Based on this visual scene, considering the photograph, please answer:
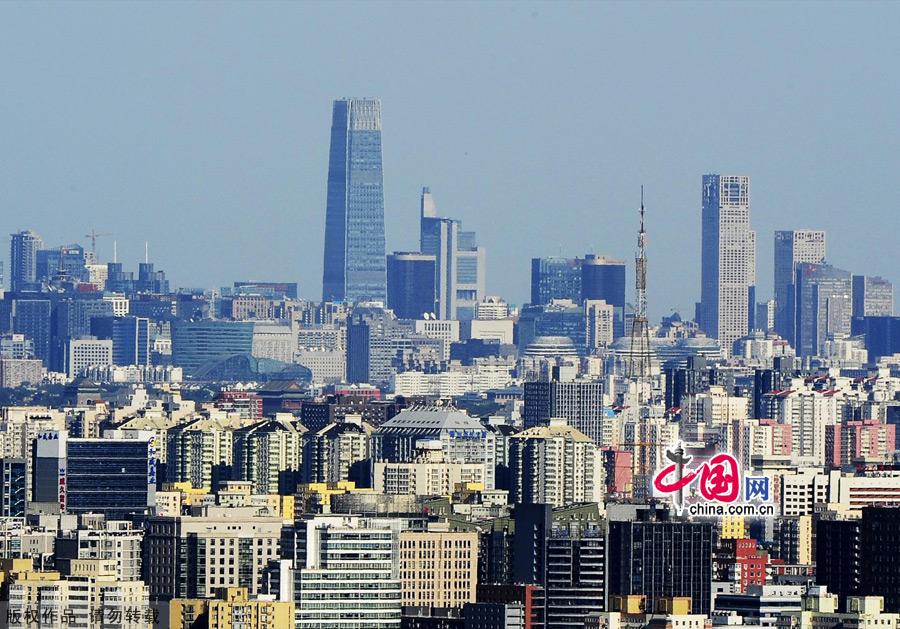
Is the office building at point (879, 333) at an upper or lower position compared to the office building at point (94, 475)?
upper

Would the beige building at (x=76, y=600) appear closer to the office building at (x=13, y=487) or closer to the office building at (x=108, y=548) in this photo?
the office building at (x=108, y=548)

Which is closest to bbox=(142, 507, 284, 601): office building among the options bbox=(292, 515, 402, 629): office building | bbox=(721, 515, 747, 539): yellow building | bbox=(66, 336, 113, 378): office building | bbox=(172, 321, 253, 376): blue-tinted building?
bbox=(292, 515, 402, 629): office building

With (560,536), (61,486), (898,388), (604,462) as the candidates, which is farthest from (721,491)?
(898,388)

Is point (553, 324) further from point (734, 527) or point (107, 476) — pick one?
point (734, 527)

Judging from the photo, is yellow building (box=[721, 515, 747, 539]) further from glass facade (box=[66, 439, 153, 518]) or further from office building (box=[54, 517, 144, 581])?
glass facade (box=[66, 439, 153, 518])

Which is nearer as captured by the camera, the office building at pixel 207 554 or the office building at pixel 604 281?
the office building at pixel 207 554

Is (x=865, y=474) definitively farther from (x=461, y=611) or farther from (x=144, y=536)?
(x=461, y=611)

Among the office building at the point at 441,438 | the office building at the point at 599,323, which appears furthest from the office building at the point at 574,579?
the office building at the point at 599,323
